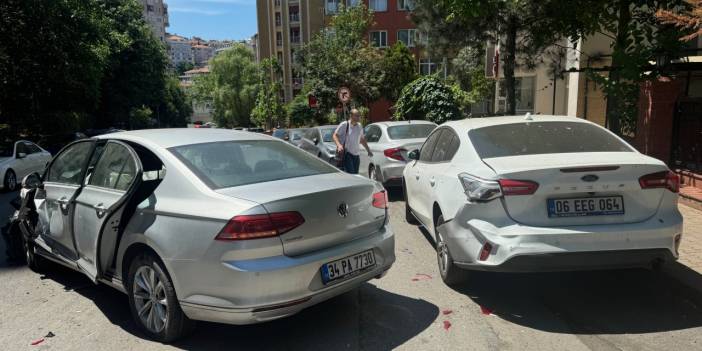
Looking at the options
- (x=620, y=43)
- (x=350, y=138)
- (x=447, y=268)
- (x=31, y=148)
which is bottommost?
(x=447, y=268)

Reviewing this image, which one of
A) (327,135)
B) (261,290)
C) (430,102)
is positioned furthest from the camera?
(430,102)

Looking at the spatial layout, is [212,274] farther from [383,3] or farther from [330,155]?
[383,3]

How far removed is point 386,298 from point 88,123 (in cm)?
4189

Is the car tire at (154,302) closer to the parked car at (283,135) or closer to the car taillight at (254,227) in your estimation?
the car taillight at (254,227)

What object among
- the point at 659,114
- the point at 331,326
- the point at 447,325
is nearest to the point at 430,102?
the point at 659,114

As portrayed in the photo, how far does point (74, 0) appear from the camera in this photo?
22.0m

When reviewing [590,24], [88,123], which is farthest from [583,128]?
[88,123]

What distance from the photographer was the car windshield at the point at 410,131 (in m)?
10.7

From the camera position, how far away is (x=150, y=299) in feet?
13.0

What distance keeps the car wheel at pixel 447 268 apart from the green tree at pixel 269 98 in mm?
59132

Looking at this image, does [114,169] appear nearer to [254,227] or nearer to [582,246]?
[254,227]

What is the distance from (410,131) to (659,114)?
453cm

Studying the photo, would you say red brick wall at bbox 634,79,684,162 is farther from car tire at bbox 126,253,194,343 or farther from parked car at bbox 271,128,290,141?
parked car at bbox 271,128,290,141

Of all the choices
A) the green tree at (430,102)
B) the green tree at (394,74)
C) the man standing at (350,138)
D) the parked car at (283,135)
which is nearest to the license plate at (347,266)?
the man standing at (350,138)
